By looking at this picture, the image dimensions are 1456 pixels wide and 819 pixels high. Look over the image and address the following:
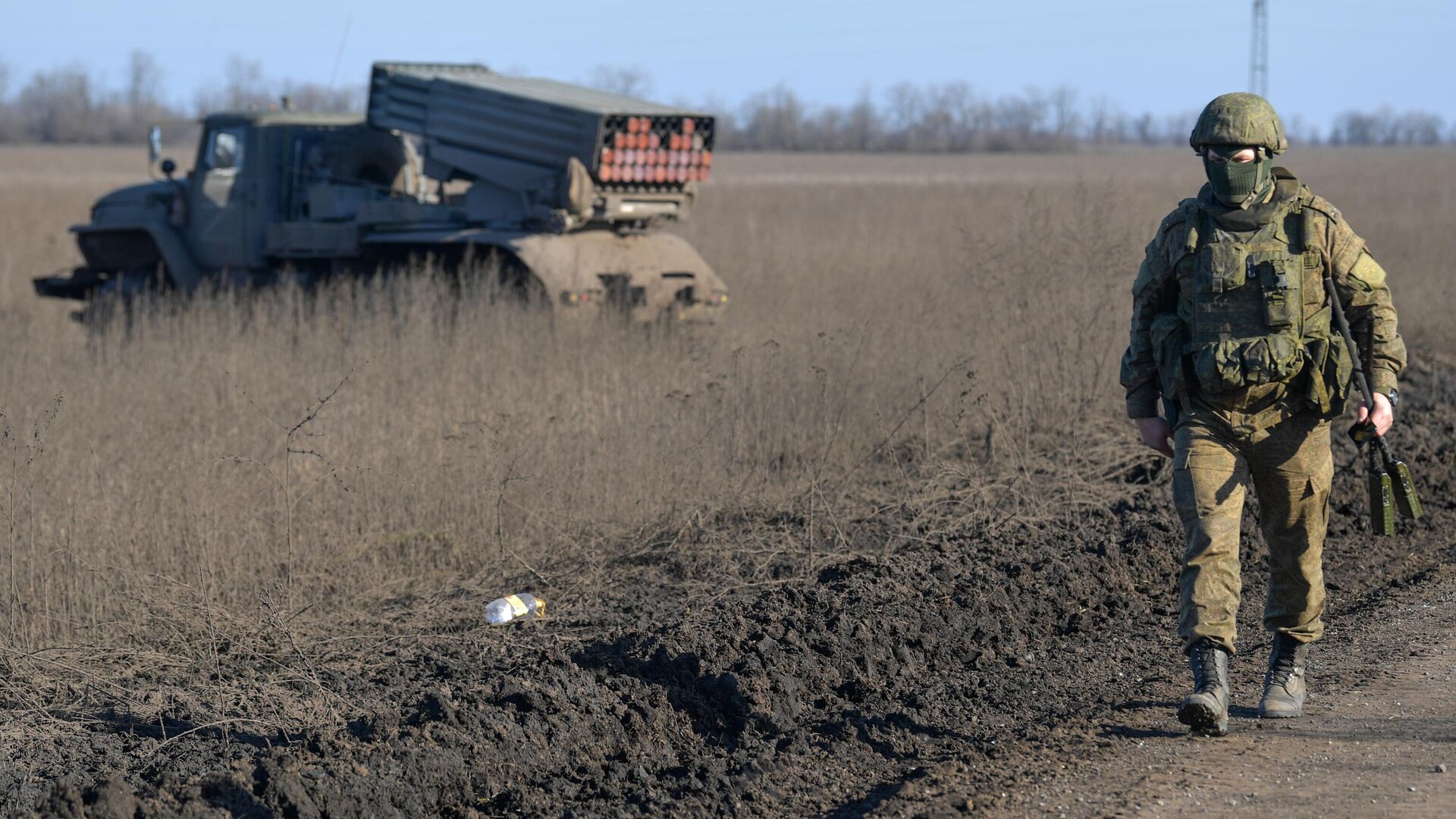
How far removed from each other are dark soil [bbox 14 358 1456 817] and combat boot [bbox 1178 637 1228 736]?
26cm

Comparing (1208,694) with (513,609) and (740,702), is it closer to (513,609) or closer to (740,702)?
(740,702)

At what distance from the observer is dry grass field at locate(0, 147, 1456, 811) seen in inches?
207

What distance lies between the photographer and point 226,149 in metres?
12.7

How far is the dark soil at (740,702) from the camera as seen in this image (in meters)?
3.88

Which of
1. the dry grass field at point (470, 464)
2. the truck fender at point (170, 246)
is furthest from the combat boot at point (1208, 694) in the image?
the truck fender at point (170, 246)

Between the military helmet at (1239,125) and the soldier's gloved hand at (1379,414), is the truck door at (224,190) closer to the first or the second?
the military helmet at (1239,125)

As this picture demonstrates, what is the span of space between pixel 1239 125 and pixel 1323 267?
0.50 metres

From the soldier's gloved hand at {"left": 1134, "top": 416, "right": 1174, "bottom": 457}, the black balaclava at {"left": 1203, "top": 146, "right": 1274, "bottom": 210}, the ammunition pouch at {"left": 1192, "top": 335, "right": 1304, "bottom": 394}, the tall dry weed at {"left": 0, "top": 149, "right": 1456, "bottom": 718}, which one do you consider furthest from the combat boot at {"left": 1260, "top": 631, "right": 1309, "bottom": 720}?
the tall dry weed at {"left": 0, "top": 149, "right": 1456, "bottom": 718}

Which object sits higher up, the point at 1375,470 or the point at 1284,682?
the point at 1375,470

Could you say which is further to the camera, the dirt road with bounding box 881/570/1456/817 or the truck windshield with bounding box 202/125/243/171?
the truck windshield with bounding box 202/125/243/171

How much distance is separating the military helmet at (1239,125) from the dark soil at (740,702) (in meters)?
1.76

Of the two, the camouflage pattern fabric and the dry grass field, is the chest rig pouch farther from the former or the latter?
the dry grass field

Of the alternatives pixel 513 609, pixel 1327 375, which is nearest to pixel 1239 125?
pixel 1327 375

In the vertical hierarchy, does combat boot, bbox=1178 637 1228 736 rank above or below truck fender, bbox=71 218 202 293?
below
